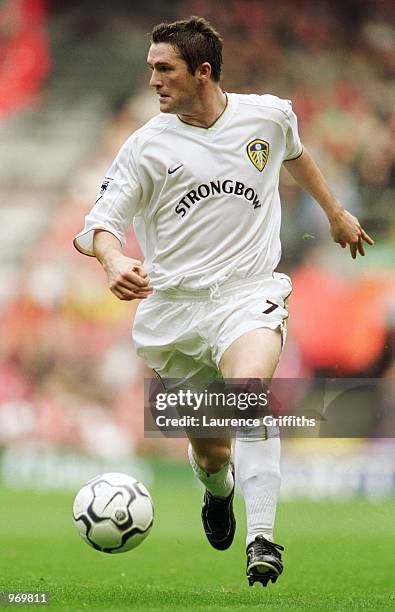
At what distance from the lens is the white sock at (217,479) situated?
584cm

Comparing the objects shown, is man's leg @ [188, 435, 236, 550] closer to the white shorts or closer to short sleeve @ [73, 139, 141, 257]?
the white shorts

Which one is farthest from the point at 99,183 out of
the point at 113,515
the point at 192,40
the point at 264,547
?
the point at 264,547

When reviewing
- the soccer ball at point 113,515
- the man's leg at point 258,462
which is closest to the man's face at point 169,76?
the man's leg at point 258,462

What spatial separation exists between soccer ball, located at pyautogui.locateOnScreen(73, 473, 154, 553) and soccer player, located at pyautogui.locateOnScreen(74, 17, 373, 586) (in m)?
0.46

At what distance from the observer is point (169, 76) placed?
207 inches

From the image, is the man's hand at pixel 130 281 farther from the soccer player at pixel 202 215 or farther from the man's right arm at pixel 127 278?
the soccer player at pixel 202 215

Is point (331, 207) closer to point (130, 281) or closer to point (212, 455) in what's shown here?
point (212, 455)

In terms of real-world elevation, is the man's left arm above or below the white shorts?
above

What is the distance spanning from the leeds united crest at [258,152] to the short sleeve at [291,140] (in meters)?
0.16

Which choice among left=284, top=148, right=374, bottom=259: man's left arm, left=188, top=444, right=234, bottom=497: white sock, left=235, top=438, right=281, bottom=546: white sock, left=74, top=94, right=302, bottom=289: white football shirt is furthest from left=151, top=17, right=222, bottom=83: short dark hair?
left=188, top=444, right=234, bottom=497: white sock

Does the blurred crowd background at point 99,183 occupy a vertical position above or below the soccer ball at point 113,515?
above

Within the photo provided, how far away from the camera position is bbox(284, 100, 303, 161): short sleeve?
561cm

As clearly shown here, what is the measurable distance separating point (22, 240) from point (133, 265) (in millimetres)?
12732

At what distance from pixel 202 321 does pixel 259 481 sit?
0.83 meters
